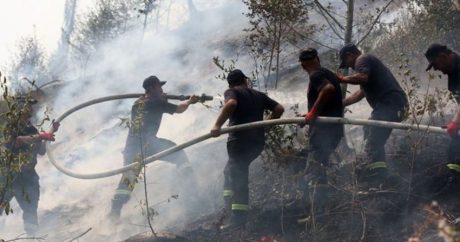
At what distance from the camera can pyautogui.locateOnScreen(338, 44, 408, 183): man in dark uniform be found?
4.89 m

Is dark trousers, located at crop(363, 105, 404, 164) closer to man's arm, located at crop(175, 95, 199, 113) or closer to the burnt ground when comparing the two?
the burnt ground

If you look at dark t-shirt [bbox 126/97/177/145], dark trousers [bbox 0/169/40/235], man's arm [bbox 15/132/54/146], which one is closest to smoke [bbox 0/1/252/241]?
dark trousers [bbox 0/169/40/235]

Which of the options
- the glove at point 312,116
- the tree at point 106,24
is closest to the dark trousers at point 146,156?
the glove at point 312,116

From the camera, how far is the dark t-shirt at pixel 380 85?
195 inches

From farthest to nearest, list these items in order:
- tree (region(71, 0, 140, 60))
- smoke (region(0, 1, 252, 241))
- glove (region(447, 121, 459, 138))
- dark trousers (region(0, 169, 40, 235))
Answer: tree (region(71, 0, 140, 60))
smoke (region(0, 1, 252, 241))
dark trousers (region(0, 169, 40, 235))
glove (region(447, 121, 459, 138))

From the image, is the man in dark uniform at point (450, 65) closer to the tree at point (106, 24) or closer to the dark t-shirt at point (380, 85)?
the dark t-shirt at point (380, 85)

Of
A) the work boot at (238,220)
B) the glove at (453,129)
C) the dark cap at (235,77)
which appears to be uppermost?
the dark cap at (235,77)

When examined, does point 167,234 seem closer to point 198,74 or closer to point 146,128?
Answer: point 146,128

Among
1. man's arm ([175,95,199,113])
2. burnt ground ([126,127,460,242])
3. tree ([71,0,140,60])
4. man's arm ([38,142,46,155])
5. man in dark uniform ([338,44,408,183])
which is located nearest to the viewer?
burnt ground ([126,127,460,242])

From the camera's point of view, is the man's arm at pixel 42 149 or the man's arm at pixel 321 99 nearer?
the man's arm at pixel 321 99

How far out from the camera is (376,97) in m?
5.07

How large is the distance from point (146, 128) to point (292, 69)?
6155 millimetres

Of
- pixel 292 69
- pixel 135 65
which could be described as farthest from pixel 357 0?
pixel 135 65

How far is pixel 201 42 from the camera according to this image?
17.7 m
